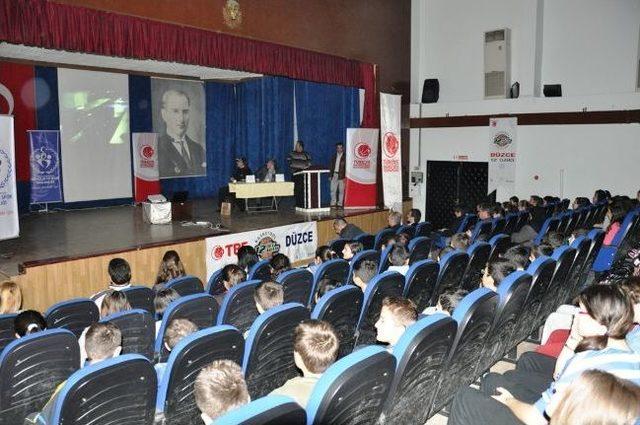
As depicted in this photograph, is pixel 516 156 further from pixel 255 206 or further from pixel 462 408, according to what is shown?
pixel 462 408

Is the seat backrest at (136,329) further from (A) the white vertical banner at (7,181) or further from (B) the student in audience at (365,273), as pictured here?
(A) the white vertical banner at (7,181)

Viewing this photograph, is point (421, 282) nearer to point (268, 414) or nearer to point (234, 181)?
point (268, 414)

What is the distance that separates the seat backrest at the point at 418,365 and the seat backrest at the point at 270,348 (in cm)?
72

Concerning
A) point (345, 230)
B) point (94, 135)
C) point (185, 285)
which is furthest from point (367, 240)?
point (94, 135)

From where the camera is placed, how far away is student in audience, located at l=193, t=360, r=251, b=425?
6.10ft

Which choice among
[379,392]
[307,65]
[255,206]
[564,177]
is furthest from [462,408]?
[564,177]

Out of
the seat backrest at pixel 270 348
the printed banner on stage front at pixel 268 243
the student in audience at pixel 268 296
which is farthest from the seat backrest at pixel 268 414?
the printed banner on stage front at pixel 268 243

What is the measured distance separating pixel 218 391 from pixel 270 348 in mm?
953

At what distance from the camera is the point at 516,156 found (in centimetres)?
1116

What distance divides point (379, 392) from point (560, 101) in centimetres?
992

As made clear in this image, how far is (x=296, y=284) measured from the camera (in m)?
4.17

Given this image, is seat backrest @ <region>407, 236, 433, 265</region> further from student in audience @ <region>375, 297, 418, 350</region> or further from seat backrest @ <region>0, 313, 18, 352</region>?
seat backrest @ <region>0, 313, 18, 352</region>

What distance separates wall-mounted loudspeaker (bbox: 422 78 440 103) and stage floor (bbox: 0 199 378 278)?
12.2 ft

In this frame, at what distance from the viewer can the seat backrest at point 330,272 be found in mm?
4450
